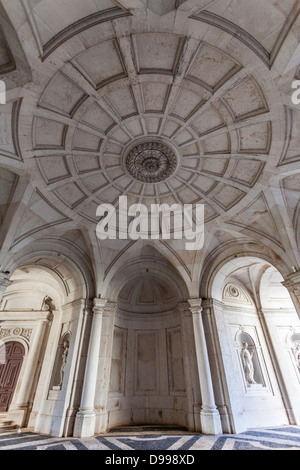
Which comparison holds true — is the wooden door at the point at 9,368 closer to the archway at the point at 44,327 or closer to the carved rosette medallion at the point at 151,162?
the archway at the point at 44,327

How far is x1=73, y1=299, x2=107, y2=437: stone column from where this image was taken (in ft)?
24.1

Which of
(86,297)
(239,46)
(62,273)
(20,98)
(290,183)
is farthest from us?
(62,273)

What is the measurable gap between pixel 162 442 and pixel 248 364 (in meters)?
5.03

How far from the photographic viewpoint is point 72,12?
167 inches

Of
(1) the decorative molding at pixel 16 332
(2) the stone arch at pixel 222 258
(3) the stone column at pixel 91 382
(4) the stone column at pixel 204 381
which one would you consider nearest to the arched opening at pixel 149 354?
(4) the stone column at pixel 204 381

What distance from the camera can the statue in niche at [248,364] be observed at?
9.50 meters

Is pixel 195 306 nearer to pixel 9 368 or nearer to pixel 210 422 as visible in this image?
pixel 210 422

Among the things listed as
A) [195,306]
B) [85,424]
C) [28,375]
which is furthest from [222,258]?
[28,375]

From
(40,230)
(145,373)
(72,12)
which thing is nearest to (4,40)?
(72,12)

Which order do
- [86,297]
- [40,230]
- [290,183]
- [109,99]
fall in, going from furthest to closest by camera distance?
[86,297] → [40,230] → [290,183] → [109,99]

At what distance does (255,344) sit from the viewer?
10359mm

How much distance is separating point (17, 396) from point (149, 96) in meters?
12.6

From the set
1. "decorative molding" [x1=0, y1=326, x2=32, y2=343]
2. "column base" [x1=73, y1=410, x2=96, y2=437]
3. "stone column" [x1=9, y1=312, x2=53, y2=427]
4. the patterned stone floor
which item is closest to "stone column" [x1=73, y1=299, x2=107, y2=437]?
"column base" [x1=73, y1=410, x2=96, y2=437]
